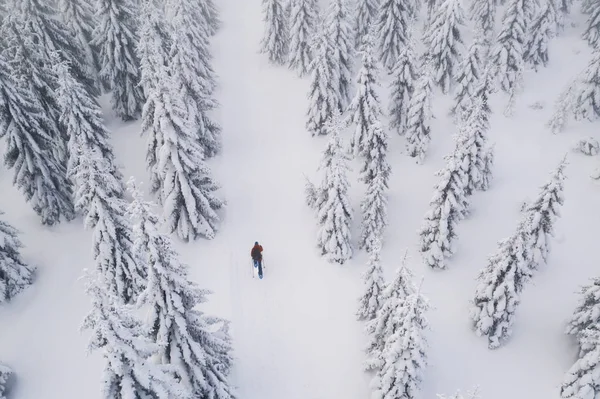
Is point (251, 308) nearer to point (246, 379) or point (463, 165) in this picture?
point (246, 379)

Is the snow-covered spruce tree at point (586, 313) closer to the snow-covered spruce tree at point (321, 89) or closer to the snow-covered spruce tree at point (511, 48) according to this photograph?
the snow-covered spruce tree at point (321, 89)

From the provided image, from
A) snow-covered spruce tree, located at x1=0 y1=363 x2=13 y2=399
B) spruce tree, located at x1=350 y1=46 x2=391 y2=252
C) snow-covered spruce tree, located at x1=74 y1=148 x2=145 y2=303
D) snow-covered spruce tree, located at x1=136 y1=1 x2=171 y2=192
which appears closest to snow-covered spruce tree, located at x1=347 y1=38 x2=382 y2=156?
spruce tree, located at x1=350 y1=46 x2=391 y2=252

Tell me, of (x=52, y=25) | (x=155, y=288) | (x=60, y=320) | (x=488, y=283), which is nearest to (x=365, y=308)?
(x=488, y=283)

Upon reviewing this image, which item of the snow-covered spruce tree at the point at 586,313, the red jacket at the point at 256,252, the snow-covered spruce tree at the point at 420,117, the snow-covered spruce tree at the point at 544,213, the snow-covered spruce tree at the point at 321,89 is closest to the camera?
the snow-covered spruce tree at the point at 544,213

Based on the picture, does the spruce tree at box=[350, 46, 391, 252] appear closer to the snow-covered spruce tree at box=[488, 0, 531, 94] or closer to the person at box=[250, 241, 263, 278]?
the person at box=[250, 241, 263, 278]

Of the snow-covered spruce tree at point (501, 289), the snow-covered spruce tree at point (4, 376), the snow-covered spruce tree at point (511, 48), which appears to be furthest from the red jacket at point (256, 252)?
the snow-covered spruce tree at point (511, 48)

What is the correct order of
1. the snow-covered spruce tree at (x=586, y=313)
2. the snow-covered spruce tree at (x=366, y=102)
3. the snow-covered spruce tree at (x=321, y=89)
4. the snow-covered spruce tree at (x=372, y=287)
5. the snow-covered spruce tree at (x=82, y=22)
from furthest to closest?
the snow-covered spruce tree at (x=82, y=22) < the snow-covered spruce tree at (x=321, y=89) < the snow-covered spruce tree at (x=366, y=102) < the snow-covered spruce tree at (x=372, y=287) < the snow-covered spruce tree at (x=586, y=313)

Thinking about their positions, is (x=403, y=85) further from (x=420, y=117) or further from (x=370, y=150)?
(x=370, y=150)
